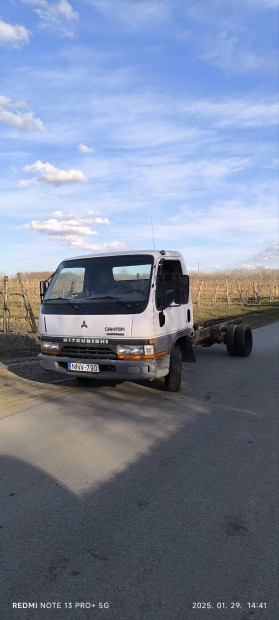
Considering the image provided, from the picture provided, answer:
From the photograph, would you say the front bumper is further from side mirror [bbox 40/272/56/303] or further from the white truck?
side mirror [bbox 40/272/56/303]

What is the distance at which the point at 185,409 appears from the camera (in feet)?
19.4

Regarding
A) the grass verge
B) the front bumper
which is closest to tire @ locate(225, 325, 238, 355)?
the front bumper

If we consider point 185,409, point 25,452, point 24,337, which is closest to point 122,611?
point 25,452

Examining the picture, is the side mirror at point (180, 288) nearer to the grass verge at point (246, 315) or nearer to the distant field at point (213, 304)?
the distant field at point (213, 304)

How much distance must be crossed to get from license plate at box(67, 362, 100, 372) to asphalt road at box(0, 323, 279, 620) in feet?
1.58

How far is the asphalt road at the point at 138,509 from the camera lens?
7.94 feet

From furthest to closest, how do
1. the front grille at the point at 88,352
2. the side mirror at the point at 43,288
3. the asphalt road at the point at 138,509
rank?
1. the side mirror at the point at 43,288
2. the front grille at the point at 88,352
3. the asphalt road at the point at 138,509

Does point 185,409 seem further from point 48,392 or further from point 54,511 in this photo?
point 54,511

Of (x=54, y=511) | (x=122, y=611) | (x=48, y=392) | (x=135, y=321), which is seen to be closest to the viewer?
(x=122, y=611)

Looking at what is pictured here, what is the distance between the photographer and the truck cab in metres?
5.80

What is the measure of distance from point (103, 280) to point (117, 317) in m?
0.97

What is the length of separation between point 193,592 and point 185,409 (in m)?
3.50

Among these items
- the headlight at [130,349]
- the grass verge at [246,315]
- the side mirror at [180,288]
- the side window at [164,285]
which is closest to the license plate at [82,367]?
the headlight at [130,349]

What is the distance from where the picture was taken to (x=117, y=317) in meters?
5.84
